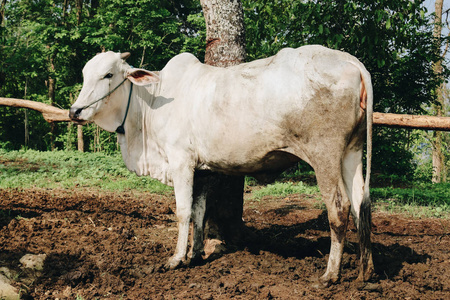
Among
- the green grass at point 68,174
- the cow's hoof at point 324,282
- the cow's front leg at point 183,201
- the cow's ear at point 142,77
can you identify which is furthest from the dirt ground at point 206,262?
the green grass at point 68,174

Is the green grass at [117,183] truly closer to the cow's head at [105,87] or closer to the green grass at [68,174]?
the green grass at [68,174]

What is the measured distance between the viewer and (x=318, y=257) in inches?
173

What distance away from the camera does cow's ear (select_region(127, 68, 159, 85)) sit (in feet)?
14.5

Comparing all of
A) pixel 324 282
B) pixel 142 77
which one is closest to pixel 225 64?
pixel 142 77

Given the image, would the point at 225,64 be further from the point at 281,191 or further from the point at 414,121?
the point at 281,191

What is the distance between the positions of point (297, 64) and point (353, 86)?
0.50 m

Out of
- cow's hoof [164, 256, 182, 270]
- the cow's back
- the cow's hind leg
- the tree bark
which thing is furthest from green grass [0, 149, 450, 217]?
cow's hoof [164, 256, 182, 270]

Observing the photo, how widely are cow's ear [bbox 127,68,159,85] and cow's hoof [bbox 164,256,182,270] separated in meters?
1.82

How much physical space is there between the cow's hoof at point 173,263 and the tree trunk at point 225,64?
795 millimetres

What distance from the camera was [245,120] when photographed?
373cm

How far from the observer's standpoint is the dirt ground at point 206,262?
3.54 meters

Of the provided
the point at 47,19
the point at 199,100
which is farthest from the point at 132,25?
the point at 199,100

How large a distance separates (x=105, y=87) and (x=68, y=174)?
601 centimetres

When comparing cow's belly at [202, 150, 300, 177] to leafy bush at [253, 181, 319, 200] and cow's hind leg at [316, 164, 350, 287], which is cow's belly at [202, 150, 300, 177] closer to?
cow's hind leg at [316, 164, 350, 287]
